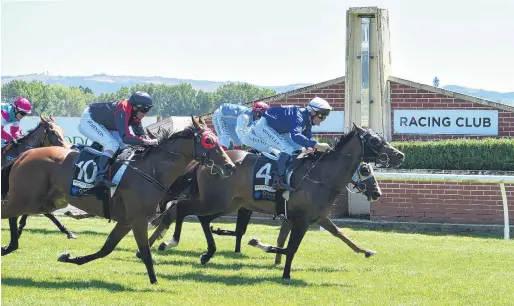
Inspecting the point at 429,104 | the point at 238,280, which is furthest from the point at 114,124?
the point at 429,104

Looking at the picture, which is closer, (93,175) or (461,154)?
(93,175)

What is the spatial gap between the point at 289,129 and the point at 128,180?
7.44 ft

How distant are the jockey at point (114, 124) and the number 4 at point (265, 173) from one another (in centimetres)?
155

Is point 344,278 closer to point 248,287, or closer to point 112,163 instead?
point 248,287

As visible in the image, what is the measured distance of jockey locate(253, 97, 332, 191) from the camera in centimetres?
1080

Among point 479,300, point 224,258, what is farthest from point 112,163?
point 479,300

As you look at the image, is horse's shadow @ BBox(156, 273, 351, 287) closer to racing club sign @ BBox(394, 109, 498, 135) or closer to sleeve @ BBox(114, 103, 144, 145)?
sleeve @ BBox(114, 103, 144, 145)

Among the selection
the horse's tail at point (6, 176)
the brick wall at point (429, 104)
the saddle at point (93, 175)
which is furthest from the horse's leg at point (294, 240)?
the brick wall at point (429, 104)

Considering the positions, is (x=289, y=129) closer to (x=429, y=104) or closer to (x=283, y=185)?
(x=283, y=185)

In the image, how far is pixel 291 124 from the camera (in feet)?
36.0

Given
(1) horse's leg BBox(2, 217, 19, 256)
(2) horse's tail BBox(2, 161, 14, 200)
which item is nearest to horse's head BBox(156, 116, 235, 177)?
(2) horse's tail BBox(2, 161, 14, 200)

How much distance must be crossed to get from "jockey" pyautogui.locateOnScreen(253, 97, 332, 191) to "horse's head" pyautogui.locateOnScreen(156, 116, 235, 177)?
1.31 meters

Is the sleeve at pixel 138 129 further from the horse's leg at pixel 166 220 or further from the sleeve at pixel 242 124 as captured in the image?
the sleeve at pixel 242 124

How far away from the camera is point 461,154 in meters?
18.4
